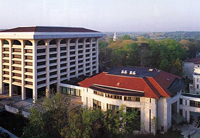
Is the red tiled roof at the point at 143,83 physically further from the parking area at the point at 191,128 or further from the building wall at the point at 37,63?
the building wall at the point at 37,63

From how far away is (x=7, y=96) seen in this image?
34.5 meters

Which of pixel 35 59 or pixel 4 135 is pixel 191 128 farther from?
pixel 35 59

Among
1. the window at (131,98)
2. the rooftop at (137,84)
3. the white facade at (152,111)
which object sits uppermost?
the rooftop at (137,84)

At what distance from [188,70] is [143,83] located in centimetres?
3019

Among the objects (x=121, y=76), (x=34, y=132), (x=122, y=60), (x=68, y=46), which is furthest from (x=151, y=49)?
(x=34, y=132)

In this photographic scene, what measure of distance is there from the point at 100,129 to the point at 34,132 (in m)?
5.33

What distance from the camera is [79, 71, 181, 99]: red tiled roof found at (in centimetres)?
2530

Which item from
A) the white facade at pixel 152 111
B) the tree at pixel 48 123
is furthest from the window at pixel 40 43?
the tree at pixel 48 123

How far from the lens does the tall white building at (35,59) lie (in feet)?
104

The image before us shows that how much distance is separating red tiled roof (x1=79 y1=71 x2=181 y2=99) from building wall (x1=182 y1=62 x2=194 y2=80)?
76.5 ft

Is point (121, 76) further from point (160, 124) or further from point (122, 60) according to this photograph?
point (122, 60)

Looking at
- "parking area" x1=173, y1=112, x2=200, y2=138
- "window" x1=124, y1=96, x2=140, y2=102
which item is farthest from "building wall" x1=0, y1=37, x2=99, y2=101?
"parking area" x1=173, y1=112, x2=200, y2=138

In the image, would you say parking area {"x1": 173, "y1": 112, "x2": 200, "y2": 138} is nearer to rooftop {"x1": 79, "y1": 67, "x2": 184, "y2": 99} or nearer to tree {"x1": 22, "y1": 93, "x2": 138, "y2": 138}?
rooftop {"x1": 79, "y1": 67, "x2": 184, "y2": 99}

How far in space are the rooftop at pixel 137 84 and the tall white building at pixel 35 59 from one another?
6.94 meters
